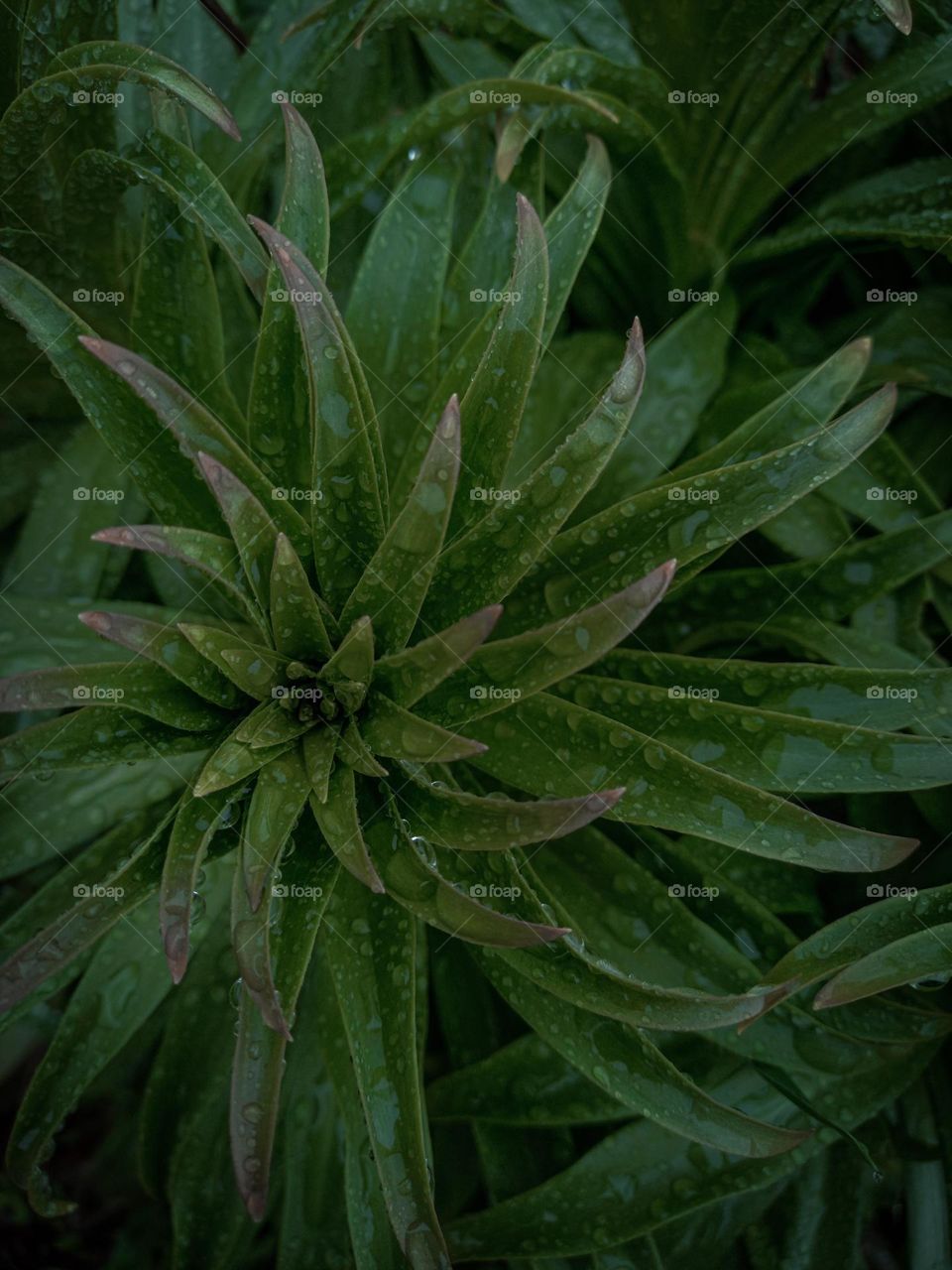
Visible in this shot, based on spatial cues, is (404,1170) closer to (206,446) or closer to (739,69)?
(206,446)

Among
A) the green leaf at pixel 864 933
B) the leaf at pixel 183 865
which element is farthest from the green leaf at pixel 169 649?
the green leaf at pixel 864 933

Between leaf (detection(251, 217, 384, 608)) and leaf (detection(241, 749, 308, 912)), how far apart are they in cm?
19

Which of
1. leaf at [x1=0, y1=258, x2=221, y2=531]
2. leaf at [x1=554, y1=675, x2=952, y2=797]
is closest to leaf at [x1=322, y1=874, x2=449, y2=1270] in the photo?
leaf at [x1=554, y1=675, x2=952, y2=797]

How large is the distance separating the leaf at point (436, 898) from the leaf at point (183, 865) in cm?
15

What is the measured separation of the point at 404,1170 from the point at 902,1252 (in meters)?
1.02

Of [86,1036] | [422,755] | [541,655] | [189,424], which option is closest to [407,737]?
[422,755]

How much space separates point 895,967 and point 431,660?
1.94 ft

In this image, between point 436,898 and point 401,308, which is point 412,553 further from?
point 401,308

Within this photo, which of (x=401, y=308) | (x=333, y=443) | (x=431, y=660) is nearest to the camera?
(x=431, y=660)

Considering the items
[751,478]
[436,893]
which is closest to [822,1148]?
[436,893]

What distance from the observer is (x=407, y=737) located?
2.80 ft

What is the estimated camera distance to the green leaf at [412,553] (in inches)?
31.3

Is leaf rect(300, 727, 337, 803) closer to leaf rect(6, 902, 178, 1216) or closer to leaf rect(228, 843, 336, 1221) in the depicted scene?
leaf rect(228, 843, 336, 1221)

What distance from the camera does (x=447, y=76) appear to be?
4.48 feet
